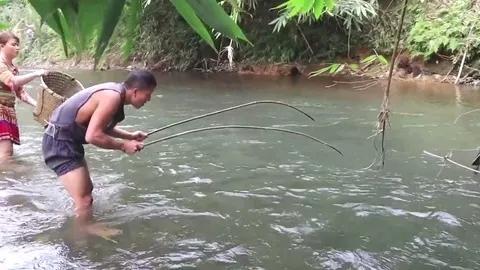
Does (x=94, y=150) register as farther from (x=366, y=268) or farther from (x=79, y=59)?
(x=79, y=59)

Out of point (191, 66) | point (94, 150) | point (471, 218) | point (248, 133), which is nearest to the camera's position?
point (471, 218)

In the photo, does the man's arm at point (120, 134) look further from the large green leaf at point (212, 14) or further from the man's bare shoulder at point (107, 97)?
the large green leaf at point (212, 14)

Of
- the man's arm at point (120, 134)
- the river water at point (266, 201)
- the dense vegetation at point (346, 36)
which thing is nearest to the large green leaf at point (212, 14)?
the river water at point (266, 201)

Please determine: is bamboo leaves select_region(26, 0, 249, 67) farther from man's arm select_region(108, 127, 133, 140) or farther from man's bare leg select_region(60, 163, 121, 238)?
man's arm select_region(108, 127, 133, 140)

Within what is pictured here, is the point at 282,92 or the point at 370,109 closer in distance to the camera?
the point at 370,109

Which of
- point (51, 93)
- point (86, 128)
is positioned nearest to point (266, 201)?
point (86, 128)

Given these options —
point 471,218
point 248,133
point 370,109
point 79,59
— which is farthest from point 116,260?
point 370,109

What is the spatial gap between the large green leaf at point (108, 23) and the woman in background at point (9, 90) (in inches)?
198

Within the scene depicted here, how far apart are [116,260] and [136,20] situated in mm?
3440

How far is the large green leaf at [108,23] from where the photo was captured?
667 millimetres

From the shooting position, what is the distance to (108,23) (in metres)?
0.69

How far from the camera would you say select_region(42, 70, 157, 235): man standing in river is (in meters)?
4.36

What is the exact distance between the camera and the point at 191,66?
53.7ft

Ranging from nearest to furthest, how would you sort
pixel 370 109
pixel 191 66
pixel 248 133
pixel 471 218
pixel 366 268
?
pixel 366 268
pixel 471 218
pixel 248 133
pixel 370 109
pixel 191 66
